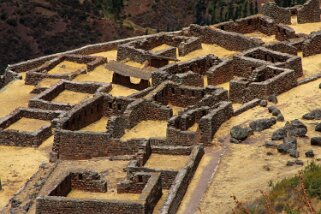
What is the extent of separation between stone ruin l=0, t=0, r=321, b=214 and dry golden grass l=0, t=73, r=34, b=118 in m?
0.57

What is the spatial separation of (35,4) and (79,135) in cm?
10908

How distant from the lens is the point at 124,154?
143 feet

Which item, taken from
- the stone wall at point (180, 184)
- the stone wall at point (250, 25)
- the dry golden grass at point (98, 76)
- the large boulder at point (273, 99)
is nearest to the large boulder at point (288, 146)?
the stone wall at point (180, 184)

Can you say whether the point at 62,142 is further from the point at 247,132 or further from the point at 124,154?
the point at 247,132

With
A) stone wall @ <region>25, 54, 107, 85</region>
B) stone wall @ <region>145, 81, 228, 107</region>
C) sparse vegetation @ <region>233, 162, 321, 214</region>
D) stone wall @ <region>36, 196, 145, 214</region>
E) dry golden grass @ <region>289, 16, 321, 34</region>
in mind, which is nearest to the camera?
sparse vegetation @ <region>233, 162, 321, 214</region>

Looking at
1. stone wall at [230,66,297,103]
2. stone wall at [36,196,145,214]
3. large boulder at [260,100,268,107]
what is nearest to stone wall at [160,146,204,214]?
stone wall at [36,196,145,214]

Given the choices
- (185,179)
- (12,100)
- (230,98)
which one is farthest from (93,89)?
(185,179)

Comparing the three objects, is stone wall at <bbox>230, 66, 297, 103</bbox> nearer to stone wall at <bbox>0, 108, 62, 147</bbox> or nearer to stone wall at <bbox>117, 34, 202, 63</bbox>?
stone wall at <bbox>0, 108, 62, 147</bbox>

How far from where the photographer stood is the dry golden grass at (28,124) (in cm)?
4950

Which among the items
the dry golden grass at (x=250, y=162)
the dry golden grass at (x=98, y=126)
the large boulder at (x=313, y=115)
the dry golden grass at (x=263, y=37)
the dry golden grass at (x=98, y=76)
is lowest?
the dry golden grass at (x=98, y=76)

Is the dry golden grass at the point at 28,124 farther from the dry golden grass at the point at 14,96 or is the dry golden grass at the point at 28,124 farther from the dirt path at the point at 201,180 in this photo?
the dirt path at the point at 201,180

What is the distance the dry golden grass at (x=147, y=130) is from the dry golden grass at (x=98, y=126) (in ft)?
5.73

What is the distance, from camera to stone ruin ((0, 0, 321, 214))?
3731 cm

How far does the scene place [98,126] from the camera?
4734 centimetres
